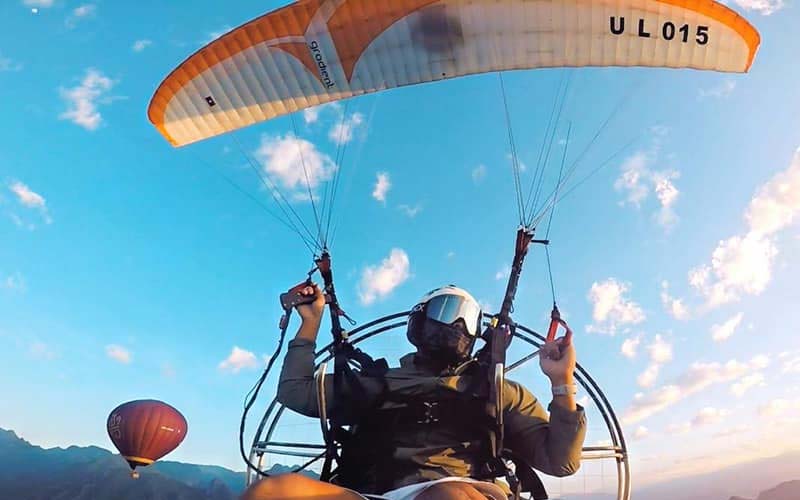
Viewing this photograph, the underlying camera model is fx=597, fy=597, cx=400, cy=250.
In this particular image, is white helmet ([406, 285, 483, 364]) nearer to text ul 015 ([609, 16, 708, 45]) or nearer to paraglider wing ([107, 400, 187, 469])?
text ul 015 ([609, 16, 708, 45])

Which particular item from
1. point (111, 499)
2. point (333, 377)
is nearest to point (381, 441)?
point (333, 377)

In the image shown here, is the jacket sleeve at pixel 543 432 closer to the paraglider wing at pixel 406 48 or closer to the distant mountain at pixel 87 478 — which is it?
the paraglider wing at pixel 406 48

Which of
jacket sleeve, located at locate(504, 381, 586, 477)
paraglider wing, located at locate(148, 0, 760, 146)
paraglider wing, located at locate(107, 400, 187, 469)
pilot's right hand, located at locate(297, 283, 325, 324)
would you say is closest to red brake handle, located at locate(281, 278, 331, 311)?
pilot's right hand, located at locate(297, 283, 325, 324)

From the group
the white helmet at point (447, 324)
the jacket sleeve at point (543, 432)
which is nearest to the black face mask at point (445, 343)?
the white helmet at point (447, 324)

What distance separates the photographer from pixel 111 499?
80562mm

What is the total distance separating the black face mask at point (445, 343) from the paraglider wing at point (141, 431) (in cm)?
1454

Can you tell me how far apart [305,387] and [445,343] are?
28.6 inches

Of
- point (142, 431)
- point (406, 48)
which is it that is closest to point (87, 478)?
point (142, 431)

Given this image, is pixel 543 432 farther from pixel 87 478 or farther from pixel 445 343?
pixel 87 478

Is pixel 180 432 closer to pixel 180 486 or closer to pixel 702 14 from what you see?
pixel 702 14

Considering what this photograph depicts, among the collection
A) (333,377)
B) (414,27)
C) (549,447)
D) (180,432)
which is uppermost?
(414,27)

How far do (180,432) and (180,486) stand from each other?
81837 mm

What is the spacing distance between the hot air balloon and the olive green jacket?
14.4 metres

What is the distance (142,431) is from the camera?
15375mm
